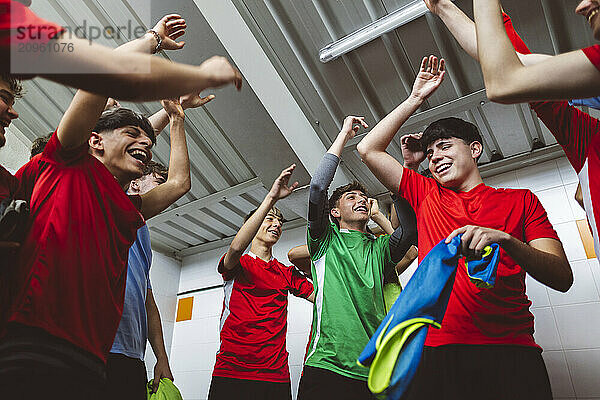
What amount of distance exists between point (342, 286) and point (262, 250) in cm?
114

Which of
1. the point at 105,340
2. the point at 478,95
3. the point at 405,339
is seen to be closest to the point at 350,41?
the point at 478,95

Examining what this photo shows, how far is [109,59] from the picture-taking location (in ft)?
2.53

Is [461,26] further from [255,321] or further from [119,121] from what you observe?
[255,321]

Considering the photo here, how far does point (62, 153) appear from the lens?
105 centimetres

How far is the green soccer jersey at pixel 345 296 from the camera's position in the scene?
1.88 m

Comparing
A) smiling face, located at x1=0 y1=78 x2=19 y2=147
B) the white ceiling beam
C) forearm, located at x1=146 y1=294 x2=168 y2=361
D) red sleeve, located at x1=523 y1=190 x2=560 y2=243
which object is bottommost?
forearm, located at x1=146 y1=294 x2=168 y2=361

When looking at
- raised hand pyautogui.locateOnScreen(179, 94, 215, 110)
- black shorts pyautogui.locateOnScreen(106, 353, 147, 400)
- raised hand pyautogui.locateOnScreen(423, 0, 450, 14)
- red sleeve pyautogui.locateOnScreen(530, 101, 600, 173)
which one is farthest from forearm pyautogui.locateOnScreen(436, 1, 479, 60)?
black shorts pyautogui.locateOnScreen(106, 353, 147, 400)

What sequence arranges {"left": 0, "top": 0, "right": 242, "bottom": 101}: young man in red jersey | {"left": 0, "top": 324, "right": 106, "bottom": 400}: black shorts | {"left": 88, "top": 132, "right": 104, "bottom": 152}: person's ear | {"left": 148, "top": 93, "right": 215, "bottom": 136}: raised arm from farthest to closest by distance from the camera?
{"left": 148, "top": 93, "right": 215, "bottom": 136}: raised arm < {"left": 88, "top": 132, "right": 104, "bottom": 152}: person's ear < {"left": 0, "top": 324, "right": 106, "bottom": 400}: black shorts < {"left": 0, "top": 0, "right": 242, "bottom": 101}: young man in red jersey

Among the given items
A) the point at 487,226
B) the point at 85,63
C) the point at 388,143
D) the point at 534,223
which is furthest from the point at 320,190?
the point at 85,63

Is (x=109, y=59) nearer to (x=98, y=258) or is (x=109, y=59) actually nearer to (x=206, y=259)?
(x=98, y=258)

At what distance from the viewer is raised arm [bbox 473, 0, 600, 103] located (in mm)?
913

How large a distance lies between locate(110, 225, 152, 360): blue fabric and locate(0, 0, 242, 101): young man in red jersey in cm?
94

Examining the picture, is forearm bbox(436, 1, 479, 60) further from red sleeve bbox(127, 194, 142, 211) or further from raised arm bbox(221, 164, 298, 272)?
red sleeve bbox(127, 194, 142, 211)

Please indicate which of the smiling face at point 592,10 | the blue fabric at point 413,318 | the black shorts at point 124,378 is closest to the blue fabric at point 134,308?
the black shorts at point 124,378
